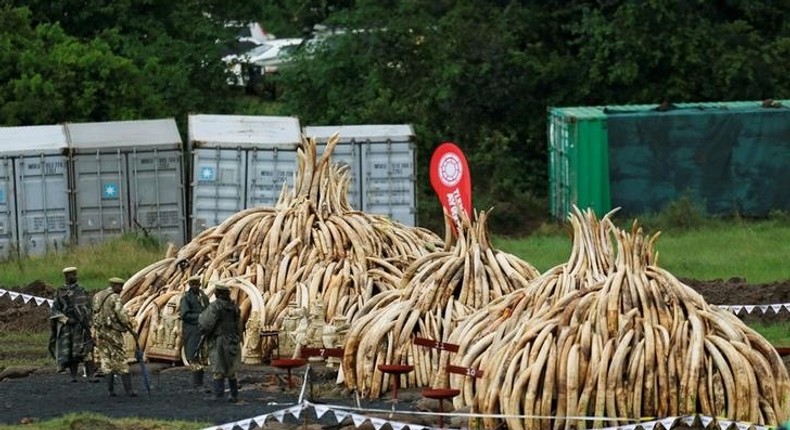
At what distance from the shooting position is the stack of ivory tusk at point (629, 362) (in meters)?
18.9

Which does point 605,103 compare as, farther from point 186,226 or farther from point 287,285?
point 287,285

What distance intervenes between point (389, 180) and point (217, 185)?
3210 millimetres

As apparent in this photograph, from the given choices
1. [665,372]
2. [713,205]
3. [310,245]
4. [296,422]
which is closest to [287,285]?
[310,245]

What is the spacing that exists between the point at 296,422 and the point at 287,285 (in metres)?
5.89

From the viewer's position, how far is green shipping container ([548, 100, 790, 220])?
3988 cm

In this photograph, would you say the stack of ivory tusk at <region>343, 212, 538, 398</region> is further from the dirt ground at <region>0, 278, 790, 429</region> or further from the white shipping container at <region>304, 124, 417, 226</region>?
the white shipping container at <region>304, 124, 417, 226</region>

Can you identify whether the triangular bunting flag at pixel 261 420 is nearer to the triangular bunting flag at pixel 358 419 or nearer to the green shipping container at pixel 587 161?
the triangular bunting flag at pixel 358 419

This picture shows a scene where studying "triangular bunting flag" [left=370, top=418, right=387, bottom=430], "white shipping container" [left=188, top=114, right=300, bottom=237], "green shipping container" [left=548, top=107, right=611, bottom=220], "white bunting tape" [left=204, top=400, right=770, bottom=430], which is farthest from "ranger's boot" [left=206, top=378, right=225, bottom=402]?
"green shipping container" [left=548, top=107, right=611, bottom=220]

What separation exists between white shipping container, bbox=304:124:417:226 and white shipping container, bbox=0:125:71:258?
15.0ft

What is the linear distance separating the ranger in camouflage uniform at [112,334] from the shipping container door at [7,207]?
13662mm

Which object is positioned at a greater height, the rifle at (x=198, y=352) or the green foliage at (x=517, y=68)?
the green foliage at (x=517, y=68)

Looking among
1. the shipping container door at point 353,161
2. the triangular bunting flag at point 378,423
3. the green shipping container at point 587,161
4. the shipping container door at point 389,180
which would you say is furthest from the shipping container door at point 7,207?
the triangular bunting flag at point 378,423

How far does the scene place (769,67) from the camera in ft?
145

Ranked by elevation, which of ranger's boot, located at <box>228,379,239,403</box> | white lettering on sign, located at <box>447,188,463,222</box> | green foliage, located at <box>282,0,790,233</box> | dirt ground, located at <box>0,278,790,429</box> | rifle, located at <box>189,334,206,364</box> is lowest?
dirt ground, located at <box>0,278,790,429</box>
